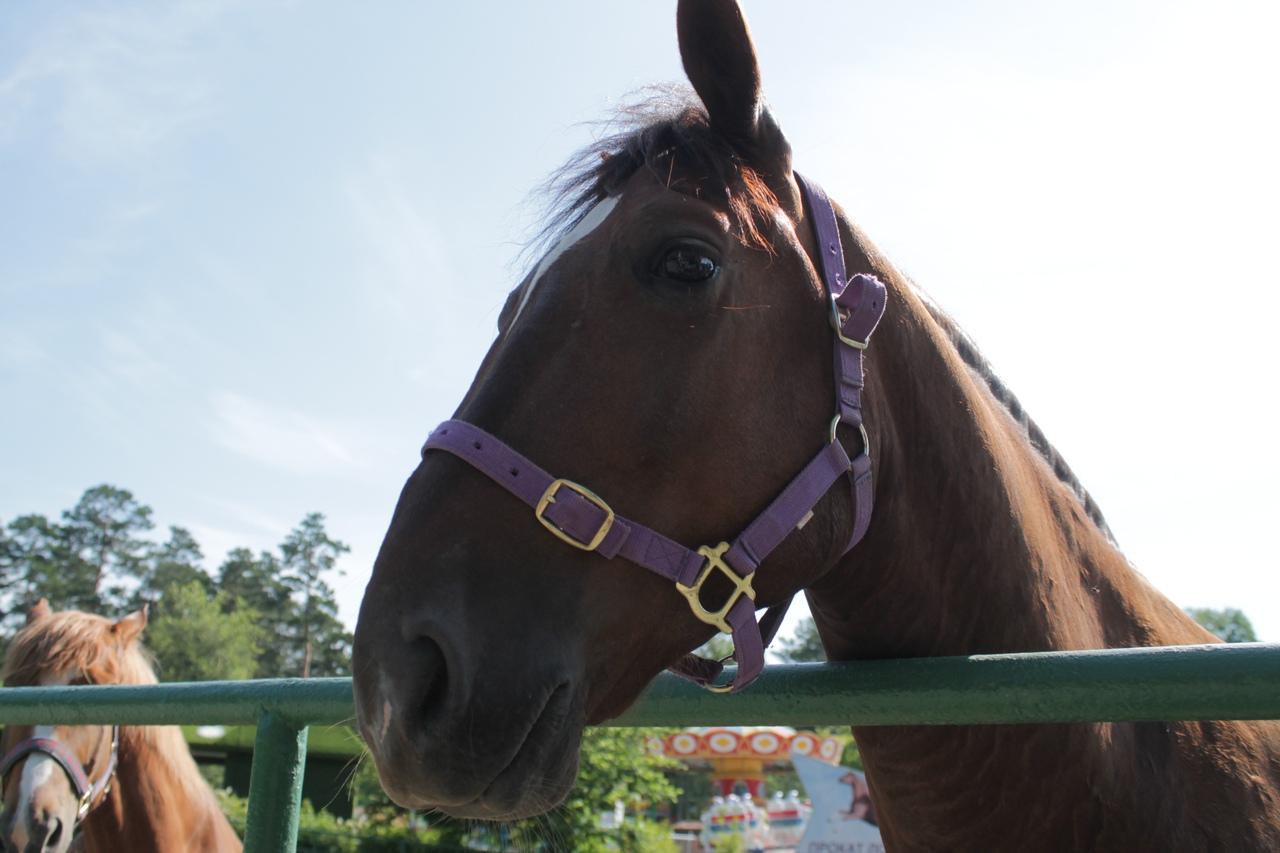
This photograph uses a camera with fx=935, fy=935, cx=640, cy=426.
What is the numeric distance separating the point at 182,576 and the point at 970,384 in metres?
103

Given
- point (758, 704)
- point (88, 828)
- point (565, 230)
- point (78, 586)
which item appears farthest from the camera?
point (78, 586)

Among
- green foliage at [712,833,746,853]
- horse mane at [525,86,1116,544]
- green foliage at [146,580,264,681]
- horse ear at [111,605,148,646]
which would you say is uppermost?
green foliage at [146,580,264,681]

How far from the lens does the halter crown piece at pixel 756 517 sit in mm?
1691

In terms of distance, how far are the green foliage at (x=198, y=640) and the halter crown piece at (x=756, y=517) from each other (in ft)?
243

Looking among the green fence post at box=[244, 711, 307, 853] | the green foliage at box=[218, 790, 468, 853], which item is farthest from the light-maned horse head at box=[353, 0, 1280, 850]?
the green foliage at box=[218, 790, 468, 853]

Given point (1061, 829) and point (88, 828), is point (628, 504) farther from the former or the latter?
point (88, 828)

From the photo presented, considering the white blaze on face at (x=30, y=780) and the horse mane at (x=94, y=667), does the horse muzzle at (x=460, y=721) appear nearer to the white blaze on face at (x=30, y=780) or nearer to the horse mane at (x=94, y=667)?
the horse mane at (x=94, y=667)

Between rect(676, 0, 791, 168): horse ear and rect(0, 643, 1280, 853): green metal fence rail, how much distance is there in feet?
3.92

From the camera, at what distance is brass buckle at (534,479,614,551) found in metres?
1.67

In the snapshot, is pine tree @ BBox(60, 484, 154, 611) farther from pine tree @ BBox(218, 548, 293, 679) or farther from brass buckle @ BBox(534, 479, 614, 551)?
brass buckle @ BBox(534, 479, 614, 551)

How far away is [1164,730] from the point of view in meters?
2.04

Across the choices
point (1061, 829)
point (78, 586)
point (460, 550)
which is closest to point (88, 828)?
point (460, 550)

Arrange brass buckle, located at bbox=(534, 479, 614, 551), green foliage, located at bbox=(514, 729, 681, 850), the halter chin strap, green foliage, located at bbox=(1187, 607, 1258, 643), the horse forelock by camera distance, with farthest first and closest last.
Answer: green foliage, located at bbox=(1187, 607, 1258, 643)
green foliage, located at bbox=(514, 729, 681, 850)
the horse forelock
the halter chin strap
brass buckle, located at bbox=(534, 479, 614, 551)

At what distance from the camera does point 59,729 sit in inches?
219
